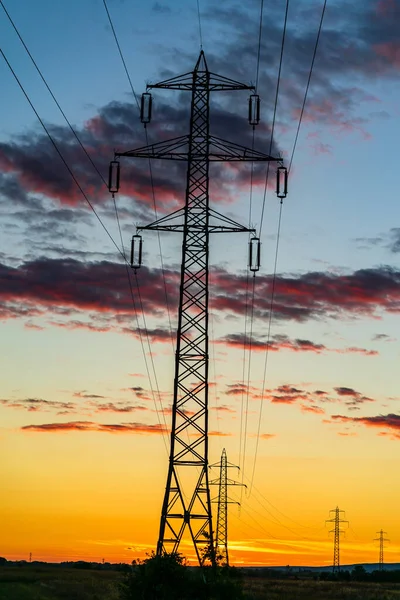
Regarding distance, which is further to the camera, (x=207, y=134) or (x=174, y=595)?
(x=207, y=134)

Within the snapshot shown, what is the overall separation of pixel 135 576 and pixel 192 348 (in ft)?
36.0

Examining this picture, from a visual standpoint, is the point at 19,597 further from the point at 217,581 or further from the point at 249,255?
the point at 249,255

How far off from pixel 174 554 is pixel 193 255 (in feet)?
46.1

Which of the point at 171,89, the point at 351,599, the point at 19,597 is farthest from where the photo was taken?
the point at 351,599

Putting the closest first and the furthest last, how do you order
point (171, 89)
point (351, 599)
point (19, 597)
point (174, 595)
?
point (174, 595), point (171, 89), point (19, 597), point (351, 599)

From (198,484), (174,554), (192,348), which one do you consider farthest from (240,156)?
(174,554)

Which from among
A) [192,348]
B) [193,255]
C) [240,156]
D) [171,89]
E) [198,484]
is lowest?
[198,484]

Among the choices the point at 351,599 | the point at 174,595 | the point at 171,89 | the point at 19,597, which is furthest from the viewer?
the point at 351,599

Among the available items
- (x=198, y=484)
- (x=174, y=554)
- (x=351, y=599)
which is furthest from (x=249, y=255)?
(x=351, y=599)

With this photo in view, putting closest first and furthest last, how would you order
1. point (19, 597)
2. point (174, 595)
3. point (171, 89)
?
1. point (174, 595)
2. point (171, 89)
3. point (19, 597)

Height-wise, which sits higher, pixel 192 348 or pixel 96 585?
pixel 192 348

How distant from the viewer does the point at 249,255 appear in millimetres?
51094

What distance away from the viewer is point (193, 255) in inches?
1969

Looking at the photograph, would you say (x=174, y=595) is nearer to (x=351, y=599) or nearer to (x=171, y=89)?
(x=171, y=89)
